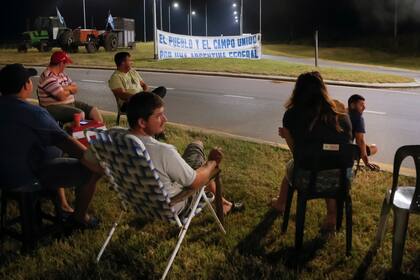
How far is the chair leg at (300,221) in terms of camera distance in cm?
380

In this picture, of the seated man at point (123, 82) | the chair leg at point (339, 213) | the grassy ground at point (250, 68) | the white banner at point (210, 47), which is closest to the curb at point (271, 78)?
the grassy ground at point (250, 68)

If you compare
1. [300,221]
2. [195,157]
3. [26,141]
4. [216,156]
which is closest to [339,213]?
[300,221]

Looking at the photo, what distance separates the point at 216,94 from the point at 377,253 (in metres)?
10.4

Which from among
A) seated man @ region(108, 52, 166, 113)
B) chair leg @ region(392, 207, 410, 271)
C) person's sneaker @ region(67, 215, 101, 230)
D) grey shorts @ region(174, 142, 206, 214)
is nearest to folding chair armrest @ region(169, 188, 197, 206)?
grey shorts @ region(174, 142, 206, 214)

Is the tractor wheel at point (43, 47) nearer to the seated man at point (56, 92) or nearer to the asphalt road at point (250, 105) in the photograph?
the asphalt road at point (250, 105)

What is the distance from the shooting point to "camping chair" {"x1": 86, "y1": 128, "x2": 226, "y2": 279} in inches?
127

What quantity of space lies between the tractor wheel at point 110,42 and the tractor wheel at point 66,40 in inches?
96.9

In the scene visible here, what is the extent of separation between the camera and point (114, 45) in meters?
35.4

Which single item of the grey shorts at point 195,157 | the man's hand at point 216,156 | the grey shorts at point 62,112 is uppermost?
the grey shorts at point 62,112

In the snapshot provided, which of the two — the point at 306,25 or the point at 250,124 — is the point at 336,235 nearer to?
the point at 250,124

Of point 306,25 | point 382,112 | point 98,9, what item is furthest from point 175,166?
point 98,9

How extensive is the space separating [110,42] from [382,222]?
3313 cm

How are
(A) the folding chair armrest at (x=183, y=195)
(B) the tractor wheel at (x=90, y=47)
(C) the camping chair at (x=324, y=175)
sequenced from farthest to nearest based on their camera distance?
(B) the tractor wheel at (x=90, y=47)
(C) the camping chair at (x=324, y=175)
(A) the folding chair armrest at (x=183, y=195)

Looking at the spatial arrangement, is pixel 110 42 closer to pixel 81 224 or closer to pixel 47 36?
pixel 47 36
